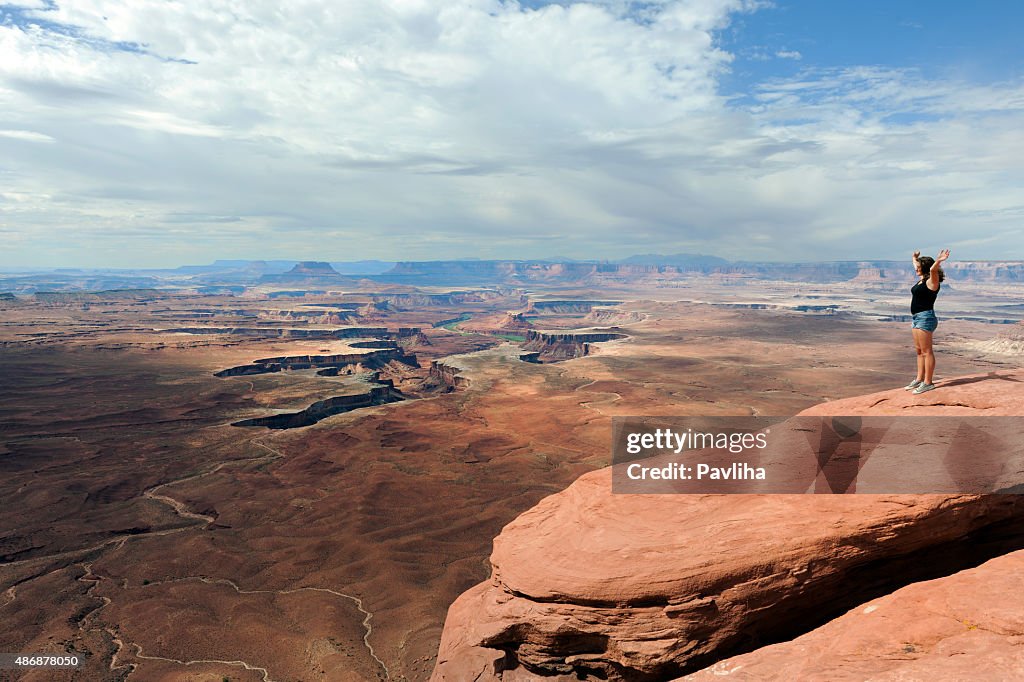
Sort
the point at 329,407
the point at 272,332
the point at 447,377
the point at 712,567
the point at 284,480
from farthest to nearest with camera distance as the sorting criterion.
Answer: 1. the point at 272,332
2. the point at 447,377
3. the point at 329,407
4. the point at 284,480
5. the point at 712,567

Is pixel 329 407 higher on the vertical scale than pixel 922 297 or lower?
lower

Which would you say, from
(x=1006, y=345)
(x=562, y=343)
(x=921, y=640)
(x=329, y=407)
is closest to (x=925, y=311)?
(x=921, y=640)

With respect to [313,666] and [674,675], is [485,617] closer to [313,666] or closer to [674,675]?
[674,675]

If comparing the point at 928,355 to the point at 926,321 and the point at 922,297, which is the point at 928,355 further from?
the point at 922,297

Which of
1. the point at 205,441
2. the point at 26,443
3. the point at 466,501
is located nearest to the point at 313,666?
the point at 466,501

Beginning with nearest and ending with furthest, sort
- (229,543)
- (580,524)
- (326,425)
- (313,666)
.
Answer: (580,524) < (313,666) < (229,543) < (326,425)

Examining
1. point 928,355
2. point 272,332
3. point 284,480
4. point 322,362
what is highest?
point 928,355

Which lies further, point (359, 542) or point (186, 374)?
point (186, 374)
